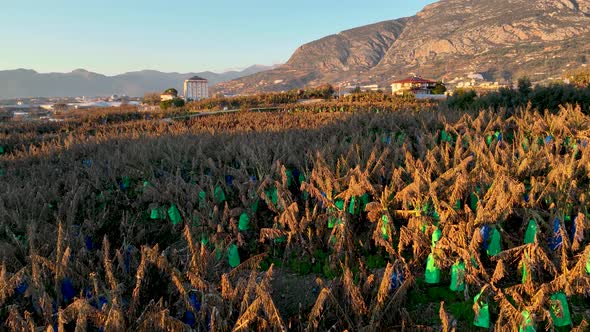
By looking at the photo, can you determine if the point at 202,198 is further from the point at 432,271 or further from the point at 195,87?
the point at 195,87

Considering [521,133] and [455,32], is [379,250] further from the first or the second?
[455,32]

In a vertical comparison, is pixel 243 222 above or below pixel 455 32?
below

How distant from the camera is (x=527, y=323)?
7.10 feet

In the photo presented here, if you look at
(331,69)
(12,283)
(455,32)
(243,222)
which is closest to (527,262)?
(243,222)

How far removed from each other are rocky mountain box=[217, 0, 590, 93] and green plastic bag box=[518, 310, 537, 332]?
269 feet

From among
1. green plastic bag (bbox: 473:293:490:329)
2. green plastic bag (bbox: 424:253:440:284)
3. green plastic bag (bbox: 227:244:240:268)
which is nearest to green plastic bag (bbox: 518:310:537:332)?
green plastic bag (bbox: 473:293:490:329)

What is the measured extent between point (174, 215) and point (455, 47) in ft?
421

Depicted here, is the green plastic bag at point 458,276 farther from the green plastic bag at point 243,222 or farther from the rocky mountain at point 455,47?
the rocky mountain at point 455,47

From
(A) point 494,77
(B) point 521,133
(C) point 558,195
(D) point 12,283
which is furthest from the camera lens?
(A) point 494,77

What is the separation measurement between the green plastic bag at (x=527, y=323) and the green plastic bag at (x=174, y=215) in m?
3.26

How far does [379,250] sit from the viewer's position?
3.65 meters

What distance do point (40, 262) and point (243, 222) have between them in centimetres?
169

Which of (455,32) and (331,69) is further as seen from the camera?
(331,69)

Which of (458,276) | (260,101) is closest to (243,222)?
(458,276)
